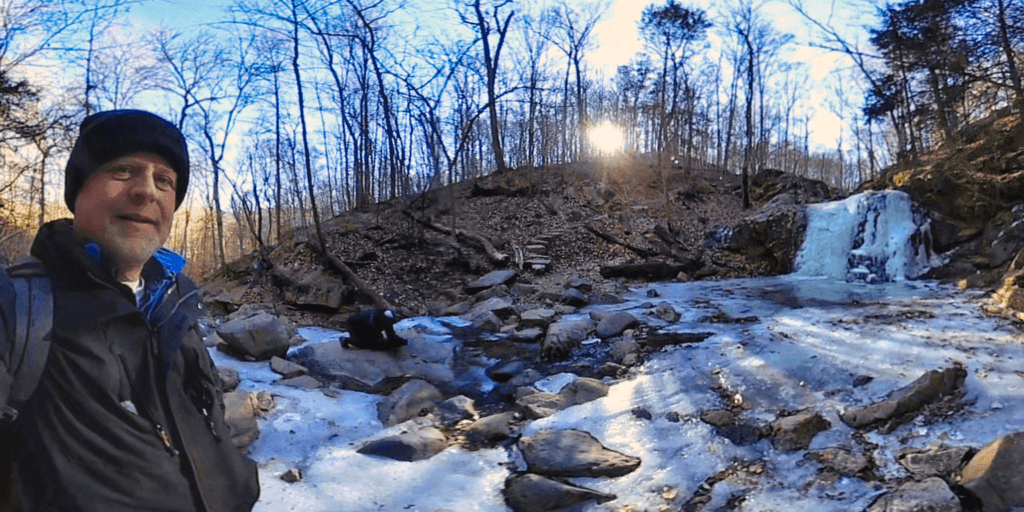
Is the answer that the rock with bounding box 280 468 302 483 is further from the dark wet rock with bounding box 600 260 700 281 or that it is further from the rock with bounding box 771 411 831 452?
the dark wet rock with bounding box 600 260 700 281

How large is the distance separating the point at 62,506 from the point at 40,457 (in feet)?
0.25

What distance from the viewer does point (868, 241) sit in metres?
10.7

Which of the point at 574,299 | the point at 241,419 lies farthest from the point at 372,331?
the point at 574,299

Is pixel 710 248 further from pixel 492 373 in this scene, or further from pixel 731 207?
pixel 492 373

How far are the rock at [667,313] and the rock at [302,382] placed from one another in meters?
5.05

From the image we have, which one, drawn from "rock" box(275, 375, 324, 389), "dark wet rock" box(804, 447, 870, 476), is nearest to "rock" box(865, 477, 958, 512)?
"dark wet rock" box(804, 447, 870, 476)

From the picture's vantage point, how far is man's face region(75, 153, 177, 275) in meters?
0.86

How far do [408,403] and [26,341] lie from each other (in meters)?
4.04

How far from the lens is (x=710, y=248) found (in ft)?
44.3

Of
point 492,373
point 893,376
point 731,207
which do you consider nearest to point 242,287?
point 492,373

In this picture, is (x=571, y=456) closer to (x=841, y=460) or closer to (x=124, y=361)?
(x=841, y=460)

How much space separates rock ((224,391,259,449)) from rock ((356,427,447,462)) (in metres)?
0.71

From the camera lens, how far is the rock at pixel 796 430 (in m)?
3.47

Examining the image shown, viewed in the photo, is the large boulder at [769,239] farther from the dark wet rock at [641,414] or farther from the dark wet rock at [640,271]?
the dark wet rock at [641,414]
